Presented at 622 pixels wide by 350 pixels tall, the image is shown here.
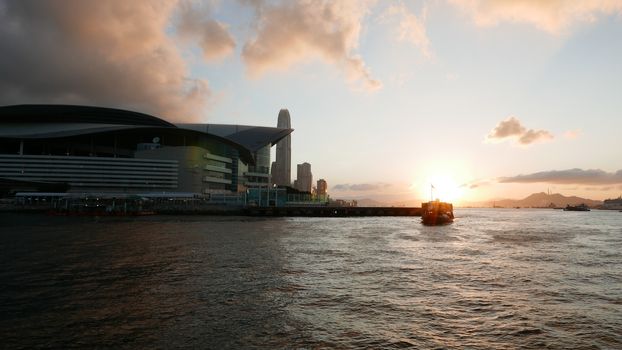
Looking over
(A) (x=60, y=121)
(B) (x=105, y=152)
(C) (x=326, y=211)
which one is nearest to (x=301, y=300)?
(C) (x=326, y=211)

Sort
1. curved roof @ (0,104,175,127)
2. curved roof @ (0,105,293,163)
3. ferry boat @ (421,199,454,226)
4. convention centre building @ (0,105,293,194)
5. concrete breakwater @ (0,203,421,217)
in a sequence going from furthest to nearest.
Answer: curved roof @ (0,104,175,127) < curved roof @ (0,105,293,163) < convention centre building @ (0,105,293,194) < concrete breakwater @ (0,203,421,217) < ferry boat @ (421,199,454,226)

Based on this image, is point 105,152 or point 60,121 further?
point 105,152

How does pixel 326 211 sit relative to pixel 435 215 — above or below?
below

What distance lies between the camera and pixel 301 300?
21703mm

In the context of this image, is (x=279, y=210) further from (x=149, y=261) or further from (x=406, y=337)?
(x=406, y=337)

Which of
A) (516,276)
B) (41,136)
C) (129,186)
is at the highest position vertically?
(41,136)

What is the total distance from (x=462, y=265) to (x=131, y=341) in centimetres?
2831

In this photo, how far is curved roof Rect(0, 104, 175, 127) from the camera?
162750mm

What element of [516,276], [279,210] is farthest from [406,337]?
[279,210]

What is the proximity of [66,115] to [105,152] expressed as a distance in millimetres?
20501

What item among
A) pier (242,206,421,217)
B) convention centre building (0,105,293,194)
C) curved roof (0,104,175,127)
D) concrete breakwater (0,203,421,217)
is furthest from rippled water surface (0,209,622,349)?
curved roof (0,104,175,127)

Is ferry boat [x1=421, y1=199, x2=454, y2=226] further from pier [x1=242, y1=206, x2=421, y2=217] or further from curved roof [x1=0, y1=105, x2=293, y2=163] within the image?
curved roof [x1=0, y1=105, x2=293, y2=163]

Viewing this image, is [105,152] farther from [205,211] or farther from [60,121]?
[205,211]

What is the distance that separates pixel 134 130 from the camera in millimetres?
166000
